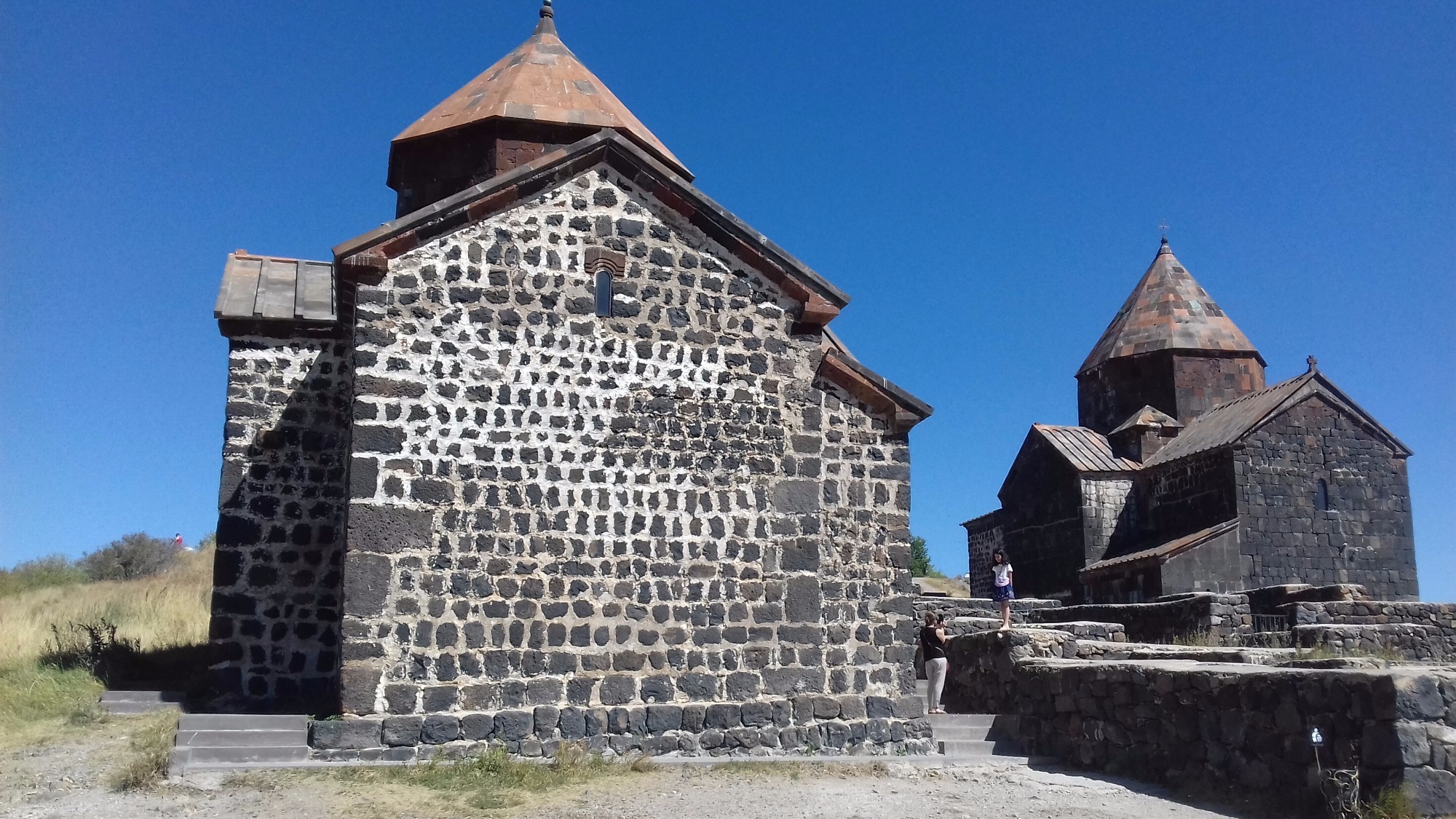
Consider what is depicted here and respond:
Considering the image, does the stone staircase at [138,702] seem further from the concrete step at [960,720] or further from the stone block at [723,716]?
the concrete step at [960,720]

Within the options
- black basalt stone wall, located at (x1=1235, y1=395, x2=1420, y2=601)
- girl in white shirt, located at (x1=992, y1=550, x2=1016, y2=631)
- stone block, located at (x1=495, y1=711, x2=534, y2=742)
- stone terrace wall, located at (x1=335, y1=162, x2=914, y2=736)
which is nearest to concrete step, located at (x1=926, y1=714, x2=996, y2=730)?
stone terrace wall, located at (x1=335, y1=162, x2=914, y2=736)

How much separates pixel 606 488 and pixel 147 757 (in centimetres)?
410

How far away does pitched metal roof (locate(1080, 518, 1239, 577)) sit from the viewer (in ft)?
68.0

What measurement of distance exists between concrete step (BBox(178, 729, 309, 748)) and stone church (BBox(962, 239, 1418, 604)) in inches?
625

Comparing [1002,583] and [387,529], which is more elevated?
[387,529]

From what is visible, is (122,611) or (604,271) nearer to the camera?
(604,271)

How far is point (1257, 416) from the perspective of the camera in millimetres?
21688

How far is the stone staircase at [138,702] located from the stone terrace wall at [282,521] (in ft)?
1.95

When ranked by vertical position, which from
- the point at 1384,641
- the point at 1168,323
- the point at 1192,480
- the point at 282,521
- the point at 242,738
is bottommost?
the point at 242,738

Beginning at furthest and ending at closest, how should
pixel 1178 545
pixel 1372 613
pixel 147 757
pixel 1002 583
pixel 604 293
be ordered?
pixel 1178 545 < pixel 1372 613 < pixel 1002 583 < pixel 604 293 < pixel 147 757

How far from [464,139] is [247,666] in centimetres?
638

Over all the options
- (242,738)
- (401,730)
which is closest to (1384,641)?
(401,730)

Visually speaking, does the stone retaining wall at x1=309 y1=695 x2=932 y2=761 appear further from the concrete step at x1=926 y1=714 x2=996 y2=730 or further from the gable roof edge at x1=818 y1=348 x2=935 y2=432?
the gable roof edge at x1=818 y1=348 x2=935 y2=432

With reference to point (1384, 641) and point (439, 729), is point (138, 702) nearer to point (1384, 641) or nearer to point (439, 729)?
point (439, 729)
